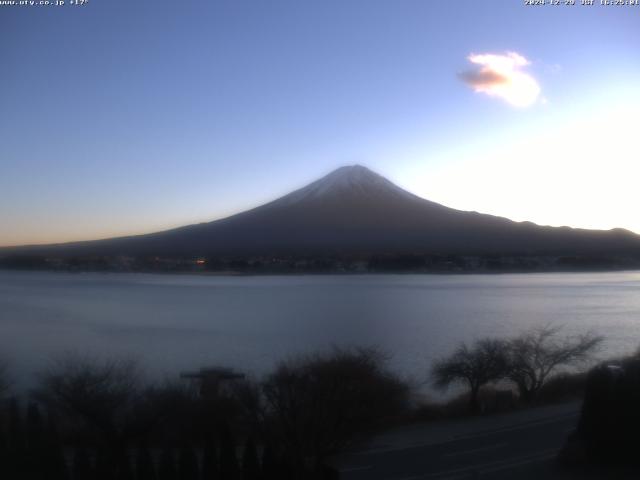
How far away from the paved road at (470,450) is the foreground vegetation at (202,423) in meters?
0.24

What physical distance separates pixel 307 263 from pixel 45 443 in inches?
1160

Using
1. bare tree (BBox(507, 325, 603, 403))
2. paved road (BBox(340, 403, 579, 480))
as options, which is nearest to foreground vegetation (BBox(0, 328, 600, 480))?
paved road (BBox(340, 403, 579, 480))

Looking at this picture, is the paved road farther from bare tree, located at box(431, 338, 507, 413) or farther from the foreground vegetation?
bare tree, located at box(431, 338, 507, 413)

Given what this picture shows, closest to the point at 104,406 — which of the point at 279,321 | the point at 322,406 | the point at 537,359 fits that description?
the point at 322,406

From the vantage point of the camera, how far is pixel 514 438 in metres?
5.75

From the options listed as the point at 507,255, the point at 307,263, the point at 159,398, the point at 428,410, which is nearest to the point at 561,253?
the point at 507,255

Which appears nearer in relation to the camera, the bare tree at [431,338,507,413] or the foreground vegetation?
the foreground vegetation

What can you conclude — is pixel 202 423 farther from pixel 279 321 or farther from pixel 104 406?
pixel 279 321

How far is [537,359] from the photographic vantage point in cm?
915

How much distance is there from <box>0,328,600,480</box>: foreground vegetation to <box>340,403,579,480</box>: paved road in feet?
0.78

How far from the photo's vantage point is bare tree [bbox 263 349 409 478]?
486 cm

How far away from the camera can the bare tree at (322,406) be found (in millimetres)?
4859

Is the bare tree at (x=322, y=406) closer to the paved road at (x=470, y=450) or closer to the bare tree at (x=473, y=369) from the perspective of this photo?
the paved road at (x=470, y=450)

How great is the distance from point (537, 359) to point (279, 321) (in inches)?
341
